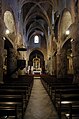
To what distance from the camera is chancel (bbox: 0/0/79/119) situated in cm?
643

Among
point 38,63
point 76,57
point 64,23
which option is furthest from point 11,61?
point 38,63

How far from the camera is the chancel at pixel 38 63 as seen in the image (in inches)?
253

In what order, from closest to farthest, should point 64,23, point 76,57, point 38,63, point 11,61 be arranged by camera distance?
point 76,57, point 11,61, point 64,23, point 38,63

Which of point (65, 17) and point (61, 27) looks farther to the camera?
point (61, 27)

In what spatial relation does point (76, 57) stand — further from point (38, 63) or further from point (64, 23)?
point (38, 63)

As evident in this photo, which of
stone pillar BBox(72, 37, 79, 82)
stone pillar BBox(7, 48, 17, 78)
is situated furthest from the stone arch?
stone pillar BBox(72, 37, 79, 82)

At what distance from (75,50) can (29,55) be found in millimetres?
33718

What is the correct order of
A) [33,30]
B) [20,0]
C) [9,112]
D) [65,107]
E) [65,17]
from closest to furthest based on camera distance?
[9,112]
[65,107]
[65,17]
[20,0]
[33,30]

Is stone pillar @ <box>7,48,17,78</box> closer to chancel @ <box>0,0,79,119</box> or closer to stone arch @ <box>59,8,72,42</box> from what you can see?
chancel @ <box>0,0,79,119</box>

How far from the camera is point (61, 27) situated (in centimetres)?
2123

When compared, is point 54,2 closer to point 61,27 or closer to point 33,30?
point 61,27

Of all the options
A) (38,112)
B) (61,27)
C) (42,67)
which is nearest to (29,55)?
(42,67)

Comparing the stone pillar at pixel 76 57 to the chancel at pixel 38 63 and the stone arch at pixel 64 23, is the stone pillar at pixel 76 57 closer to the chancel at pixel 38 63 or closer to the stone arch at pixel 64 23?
the chancel at pixel 38 63

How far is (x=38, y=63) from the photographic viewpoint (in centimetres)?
4691
